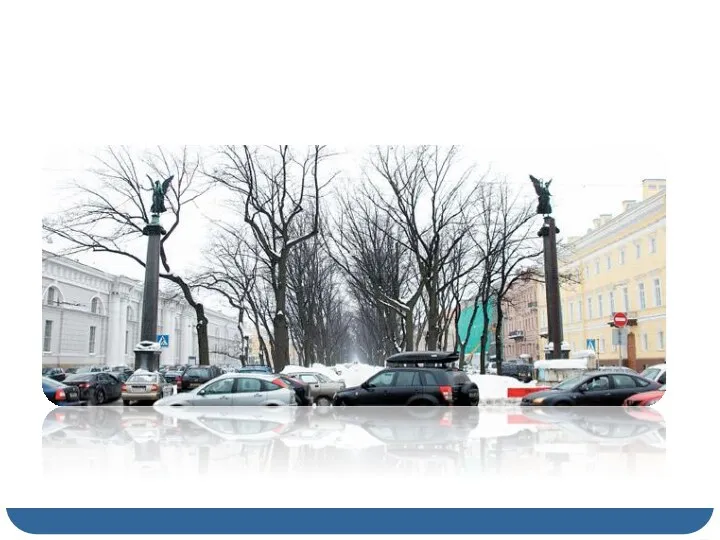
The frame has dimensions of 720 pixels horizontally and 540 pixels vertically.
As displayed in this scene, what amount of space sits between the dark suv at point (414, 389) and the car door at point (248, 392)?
6.19ft

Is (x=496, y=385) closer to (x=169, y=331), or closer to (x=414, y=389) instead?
(x=414, y=389)

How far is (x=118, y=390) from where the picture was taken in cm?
1534

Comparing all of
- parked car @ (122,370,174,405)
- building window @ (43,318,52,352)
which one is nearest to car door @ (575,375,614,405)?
parked car @ (122,370,174,405)

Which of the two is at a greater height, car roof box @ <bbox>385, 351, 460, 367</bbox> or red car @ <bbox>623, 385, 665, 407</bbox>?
car roof box @ <bbox>385, 351, 460, 367</bbox>

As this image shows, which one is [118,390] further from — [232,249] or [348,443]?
[348,443]

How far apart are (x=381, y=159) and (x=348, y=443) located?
996cm

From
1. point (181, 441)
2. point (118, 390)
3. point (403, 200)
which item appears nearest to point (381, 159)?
point (403, 200)

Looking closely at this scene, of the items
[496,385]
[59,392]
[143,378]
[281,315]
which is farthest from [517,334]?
[59,392]

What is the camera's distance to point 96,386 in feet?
49.4

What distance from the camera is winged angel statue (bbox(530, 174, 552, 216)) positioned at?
15094 mm

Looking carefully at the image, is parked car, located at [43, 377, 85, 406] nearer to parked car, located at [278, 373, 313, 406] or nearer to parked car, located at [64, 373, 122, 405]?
parked car, located at [64, 373, 122, 405]

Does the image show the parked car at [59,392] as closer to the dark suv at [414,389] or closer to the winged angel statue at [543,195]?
the dark suv at [414,389]

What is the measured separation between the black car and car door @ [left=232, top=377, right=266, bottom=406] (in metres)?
6.41

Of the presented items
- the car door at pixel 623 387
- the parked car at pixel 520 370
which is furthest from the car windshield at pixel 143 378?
the car door at pixel 623 387
